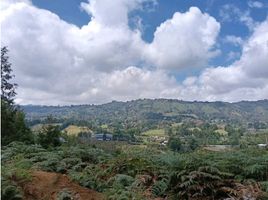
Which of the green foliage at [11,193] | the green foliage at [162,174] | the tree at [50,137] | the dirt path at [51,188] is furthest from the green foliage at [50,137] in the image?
the green foliage at [11,193]

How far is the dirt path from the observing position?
26.5 feet

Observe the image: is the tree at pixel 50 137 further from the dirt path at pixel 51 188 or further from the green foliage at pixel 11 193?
the green foliage at pixel 11 193

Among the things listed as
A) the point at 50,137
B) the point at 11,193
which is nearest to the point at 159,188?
the point at 11,193

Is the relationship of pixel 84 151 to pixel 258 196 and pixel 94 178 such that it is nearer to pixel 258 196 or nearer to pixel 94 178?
pixel 94 178

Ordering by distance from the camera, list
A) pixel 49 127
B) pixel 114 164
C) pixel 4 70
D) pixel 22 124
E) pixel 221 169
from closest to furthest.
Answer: pixel 221 169 → pixel 114 164 → pixel 49 127 → pixel 22 124 → pixel 4 70

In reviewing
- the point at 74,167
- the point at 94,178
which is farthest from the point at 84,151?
the point at 94,178

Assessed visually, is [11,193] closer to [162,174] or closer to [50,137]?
[162,174]

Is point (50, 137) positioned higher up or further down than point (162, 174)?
higher up

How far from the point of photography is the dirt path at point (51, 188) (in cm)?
806

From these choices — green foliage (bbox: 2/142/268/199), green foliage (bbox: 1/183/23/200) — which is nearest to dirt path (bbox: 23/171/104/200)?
green foliage (bbox: 2/142/268/199)

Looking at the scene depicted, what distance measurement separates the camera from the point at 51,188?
8492mm

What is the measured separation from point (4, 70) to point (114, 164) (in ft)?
93.9

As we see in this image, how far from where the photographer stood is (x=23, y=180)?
27.0 ft

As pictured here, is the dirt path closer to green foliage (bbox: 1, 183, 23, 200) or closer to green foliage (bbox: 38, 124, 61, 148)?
green foliage (bbox: 1, 183, 23, 200)
